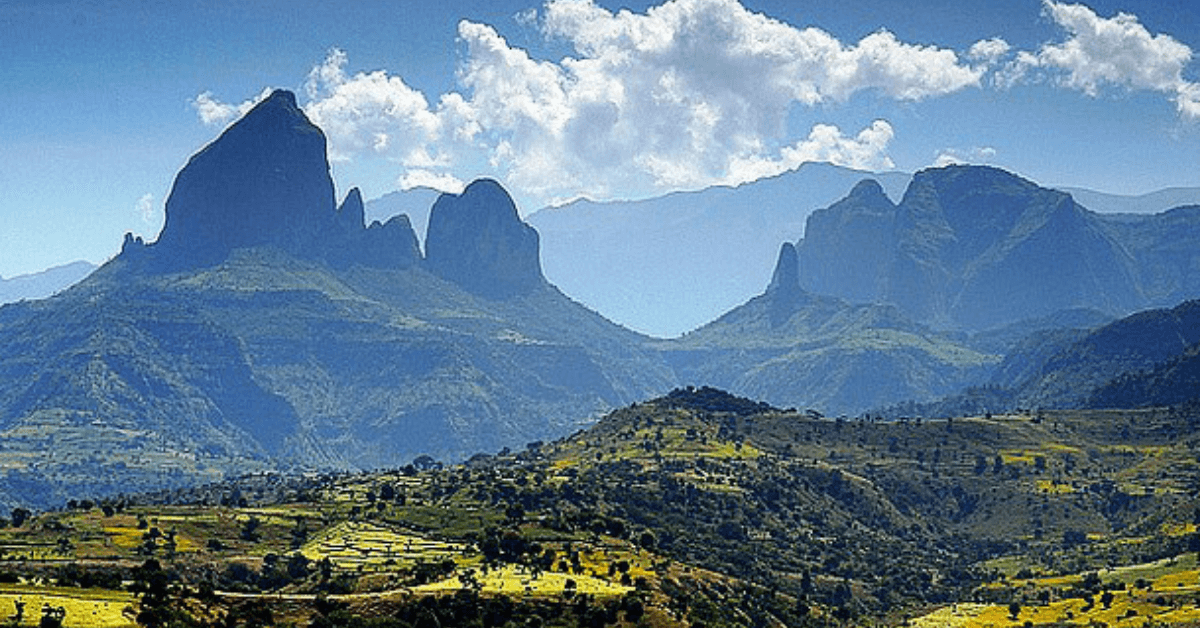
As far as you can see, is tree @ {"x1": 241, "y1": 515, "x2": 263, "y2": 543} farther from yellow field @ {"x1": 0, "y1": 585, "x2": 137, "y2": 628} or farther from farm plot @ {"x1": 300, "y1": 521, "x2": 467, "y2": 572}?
yellow field @ {"x1": 0, "y1": 585, "x2": 137, "y2": 628}

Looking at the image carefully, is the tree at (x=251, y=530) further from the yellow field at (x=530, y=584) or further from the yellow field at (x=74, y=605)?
the yellow field at (x=74, y=605)

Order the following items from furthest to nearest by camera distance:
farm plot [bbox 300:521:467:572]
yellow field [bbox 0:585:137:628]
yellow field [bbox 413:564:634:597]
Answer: farm plot [bbox 300:521:467:572]
yellow field [bbox 413:564:634:597]
yellow field [bbox 0:585:137:628]

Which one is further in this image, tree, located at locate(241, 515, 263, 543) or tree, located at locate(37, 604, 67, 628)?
tree, located at locate(241, 515, 263, 543)

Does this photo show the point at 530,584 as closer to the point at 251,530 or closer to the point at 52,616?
the point at 52,616

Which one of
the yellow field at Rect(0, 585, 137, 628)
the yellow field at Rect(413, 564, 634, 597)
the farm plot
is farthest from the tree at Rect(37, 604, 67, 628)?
the farm plot

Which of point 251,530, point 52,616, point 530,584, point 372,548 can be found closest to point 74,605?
point 52,616

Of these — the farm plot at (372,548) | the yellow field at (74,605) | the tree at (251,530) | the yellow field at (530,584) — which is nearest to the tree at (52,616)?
the yellow field at (74,605)
